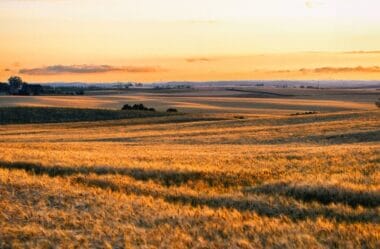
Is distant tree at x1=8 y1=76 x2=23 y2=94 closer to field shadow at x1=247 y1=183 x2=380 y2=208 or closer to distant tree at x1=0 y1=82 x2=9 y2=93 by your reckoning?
distant tree at x1=0 y1=82 x2=9 y2=93

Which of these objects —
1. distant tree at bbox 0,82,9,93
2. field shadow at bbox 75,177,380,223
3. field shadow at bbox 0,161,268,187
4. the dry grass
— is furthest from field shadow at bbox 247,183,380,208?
distant tree at bbox 0,82,9,93

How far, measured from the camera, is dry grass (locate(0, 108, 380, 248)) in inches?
435

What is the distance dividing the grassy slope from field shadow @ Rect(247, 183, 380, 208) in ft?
201

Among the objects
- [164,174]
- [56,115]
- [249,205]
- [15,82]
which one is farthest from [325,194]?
[15,82]

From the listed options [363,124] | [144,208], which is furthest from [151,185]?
[363,124]

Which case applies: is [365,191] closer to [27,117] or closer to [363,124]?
[363,124]

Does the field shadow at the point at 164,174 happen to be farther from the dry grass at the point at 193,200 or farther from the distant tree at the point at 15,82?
the distant tree at the point at 15,82

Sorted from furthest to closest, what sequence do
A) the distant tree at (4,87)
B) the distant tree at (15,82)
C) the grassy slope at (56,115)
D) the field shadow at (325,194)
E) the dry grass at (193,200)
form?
the distant tree at (4,87)
the distant tree at (15,82)
the grassy slope at (56,115)
the field shadow at (325,194)
the dry grass at (193,200)

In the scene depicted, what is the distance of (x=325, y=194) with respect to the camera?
16.5 m

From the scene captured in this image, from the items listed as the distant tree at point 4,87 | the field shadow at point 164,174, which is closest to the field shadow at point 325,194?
the field shadow at point 164,174

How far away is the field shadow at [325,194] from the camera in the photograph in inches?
620

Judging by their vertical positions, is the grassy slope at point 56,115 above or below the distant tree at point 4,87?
below

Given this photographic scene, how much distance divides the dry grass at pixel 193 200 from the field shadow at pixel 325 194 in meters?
0.03

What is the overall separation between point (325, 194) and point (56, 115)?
65.4 metres
